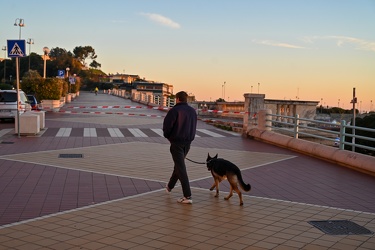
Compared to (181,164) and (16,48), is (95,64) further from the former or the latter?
(181,164)

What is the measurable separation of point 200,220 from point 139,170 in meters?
4.12

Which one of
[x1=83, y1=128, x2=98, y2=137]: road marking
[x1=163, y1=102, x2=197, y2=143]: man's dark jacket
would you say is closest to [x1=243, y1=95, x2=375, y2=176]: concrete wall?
[x1=163, y1=102, x2=197, y2=143]: man's dark jacket

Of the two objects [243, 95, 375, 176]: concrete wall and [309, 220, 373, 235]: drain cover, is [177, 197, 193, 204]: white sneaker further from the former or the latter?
[243, 95, 375, 176]: concrete wall

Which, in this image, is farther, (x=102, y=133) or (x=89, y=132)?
(x=89, y=132)

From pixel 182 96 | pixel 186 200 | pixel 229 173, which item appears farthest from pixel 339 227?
pixel 182 96

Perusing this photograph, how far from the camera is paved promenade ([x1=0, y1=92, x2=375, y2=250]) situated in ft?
18.7

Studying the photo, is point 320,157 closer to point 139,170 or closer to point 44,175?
point 139,170

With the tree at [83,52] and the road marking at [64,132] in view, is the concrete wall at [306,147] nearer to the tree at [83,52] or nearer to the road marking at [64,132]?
the road marking at [64,132]

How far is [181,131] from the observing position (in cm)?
743

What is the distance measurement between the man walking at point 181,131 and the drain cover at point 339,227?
81.6 inches

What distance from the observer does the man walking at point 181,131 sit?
7379mm

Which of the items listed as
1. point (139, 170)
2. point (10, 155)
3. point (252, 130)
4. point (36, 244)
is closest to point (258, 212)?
point (36, 244)

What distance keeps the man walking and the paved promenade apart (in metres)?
0.38

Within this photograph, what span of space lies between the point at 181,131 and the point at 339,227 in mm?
2720
